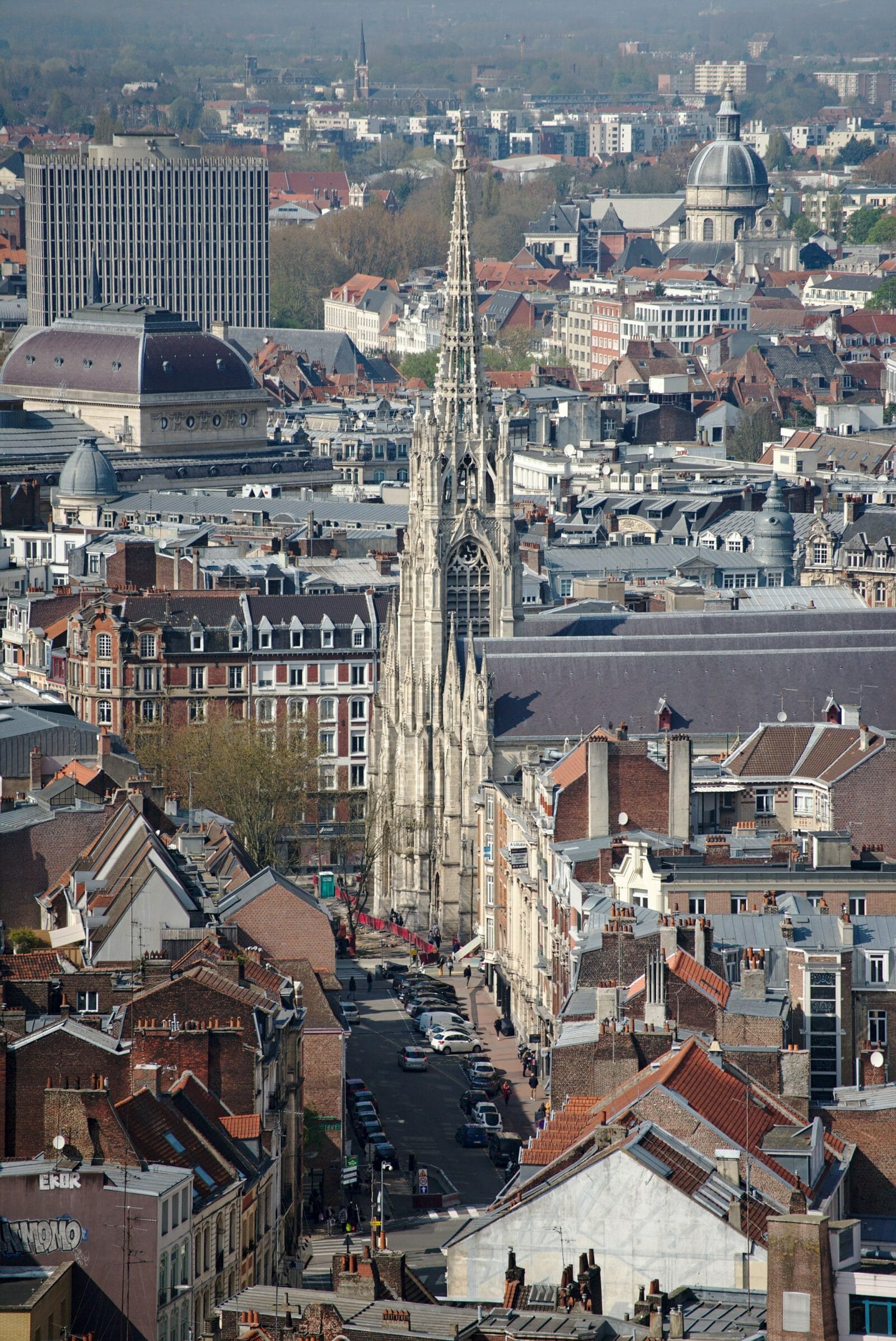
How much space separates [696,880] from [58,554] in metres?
89.7

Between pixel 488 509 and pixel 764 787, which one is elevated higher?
pixel 488 509

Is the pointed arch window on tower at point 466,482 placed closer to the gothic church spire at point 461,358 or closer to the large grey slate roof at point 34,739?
the gothic church spire at point 461,358

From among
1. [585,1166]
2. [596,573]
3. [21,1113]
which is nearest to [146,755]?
[596,573]

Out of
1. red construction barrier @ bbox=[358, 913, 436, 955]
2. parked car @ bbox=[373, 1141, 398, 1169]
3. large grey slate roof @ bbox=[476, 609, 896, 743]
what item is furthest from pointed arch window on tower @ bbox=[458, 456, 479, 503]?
parked car @ bbox=[373, 1141, 398, 1169]

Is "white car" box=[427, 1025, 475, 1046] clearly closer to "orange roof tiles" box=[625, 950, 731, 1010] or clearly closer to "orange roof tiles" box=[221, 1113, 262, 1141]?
"orange roof tiles" box=[625, 950, 731, 1010]

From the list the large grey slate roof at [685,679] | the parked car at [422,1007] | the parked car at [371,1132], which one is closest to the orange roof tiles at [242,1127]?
the parked car at [371,1132]

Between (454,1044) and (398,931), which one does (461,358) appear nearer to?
(398,931)

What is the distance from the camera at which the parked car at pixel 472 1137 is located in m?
87.8

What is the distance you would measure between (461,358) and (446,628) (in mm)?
10388

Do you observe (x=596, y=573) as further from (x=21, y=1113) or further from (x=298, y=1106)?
(x=21, y=1113)

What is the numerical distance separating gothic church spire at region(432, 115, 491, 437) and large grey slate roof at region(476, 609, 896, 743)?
31.7 feet

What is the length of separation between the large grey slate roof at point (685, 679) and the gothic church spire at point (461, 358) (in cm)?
966

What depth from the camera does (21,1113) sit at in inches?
2576

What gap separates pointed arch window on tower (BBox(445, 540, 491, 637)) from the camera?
12950cm
